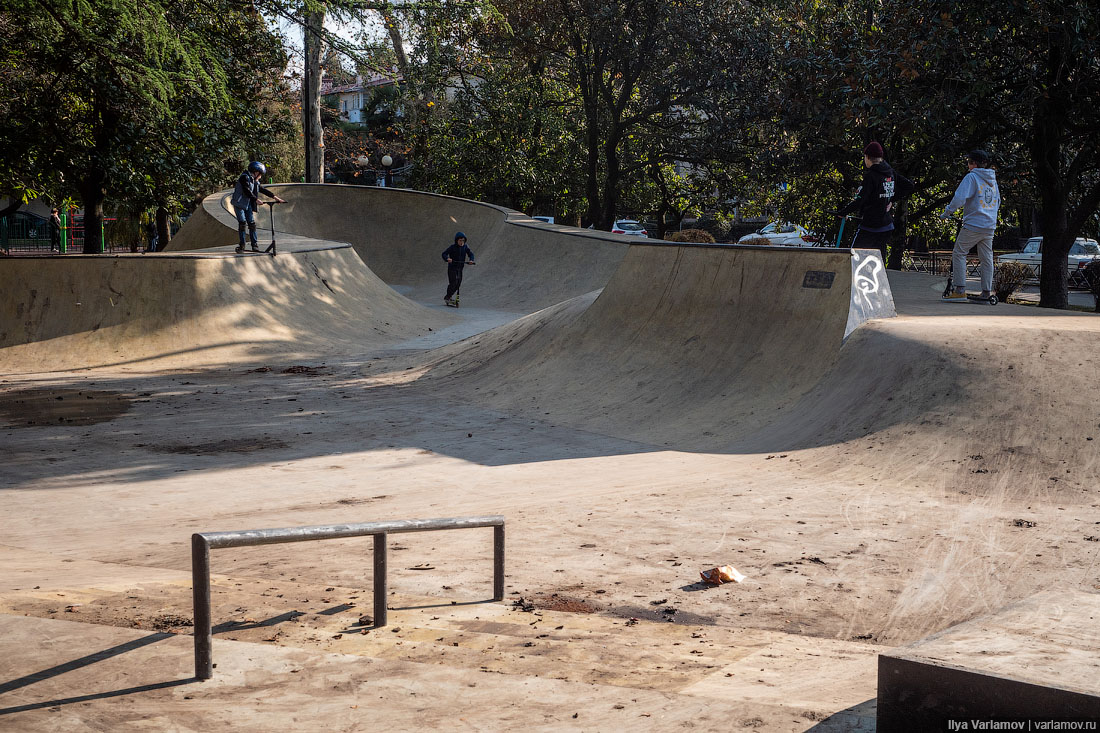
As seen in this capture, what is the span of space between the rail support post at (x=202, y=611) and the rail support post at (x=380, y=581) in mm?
838

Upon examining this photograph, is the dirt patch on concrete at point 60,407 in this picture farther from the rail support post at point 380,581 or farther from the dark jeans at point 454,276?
the dark jeans at point 454,276

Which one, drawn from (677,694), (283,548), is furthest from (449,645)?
(283,548)

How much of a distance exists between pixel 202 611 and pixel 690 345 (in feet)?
26.3

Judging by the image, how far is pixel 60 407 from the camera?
34.7 feet

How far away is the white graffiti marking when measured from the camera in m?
9.58

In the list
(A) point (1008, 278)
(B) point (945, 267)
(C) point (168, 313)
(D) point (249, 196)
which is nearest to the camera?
(C) point (168, 313)

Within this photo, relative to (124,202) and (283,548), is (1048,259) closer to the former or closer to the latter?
(283,548)

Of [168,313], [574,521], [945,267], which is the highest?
[945,267]

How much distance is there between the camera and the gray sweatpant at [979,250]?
10.5m

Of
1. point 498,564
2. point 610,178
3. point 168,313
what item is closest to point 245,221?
point 168,313

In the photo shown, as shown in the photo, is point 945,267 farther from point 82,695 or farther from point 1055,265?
point 82,695

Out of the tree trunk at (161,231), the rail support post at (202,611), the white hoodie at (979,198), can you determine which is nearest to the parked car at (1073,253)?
the white hoodie at (979,198)

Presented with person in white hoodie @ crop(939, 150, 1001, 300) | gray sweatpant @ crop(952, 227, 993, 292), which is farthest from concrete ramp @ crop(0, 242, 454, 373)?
person in white hoodie @ crop(939, 150, 1001, 300)

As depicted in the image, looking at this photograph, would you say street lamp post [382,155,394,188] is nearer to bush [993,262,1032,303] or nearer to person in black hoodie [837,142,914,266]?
bush [993,262,1032,303]
